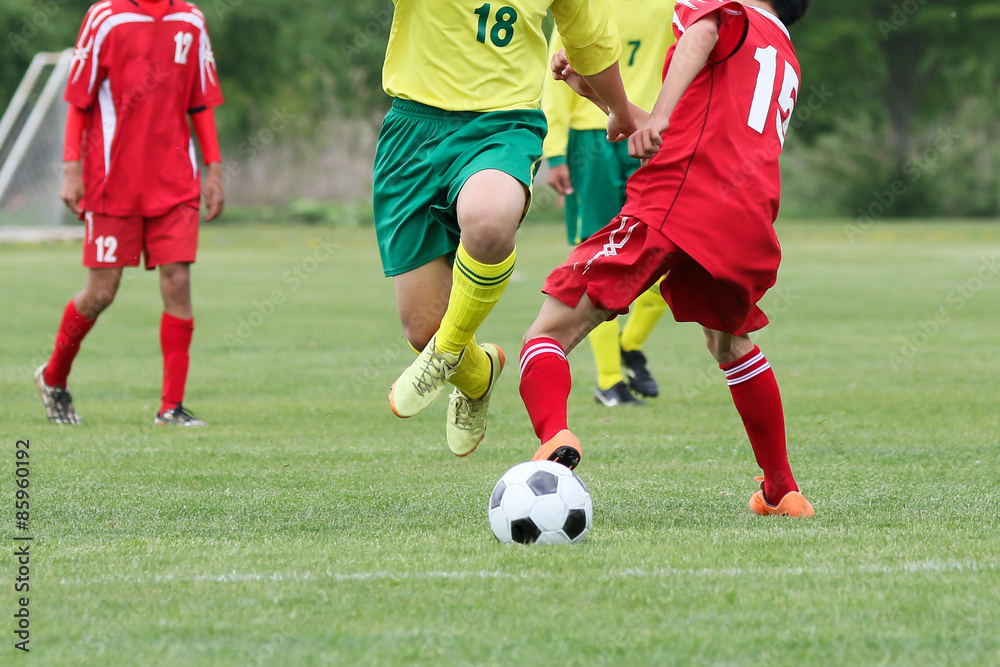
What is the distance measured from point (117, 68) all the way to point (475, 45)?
2.79 metres

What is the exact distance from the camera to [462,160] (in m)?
4.35

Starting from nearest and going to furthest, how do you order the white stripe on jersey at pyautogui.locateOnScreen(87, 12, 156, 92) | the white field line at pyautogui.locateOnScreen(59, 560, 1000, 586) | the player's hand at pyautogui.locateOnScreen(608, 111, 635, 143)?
the white field line at pyautogui.locateOnScreen(59, 560, 1000, 586) < the player's hand at pyautogui.locateOnScreen(608, 111, 635, 143) < the white stripe on jersey at pyautogui.locateOnScreen(87, 12, 156, 92)

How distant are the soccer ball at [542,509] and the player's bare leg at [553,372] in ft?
0.44

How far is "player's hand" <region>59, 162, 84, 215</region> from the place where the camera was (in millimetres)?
6480

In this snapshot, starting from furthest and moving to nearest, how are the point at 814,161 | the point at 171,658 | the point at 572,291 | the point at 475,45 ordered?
the point at 814,161
the point at 475,45
the point at 572,291
the point at 171,658

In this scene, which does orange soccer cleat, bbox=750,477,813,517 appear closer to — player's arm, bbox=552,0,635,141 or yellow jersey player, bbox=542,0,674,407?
player's arm, bbox=552,0,635,141

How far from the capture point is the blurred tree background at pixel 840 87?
4081 cm

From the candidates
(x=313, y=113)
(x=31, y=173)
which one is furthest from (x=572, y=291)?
(x=313, y=113)

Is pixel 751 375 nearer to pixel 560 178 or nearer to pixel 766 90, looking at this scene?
pixel 766 90

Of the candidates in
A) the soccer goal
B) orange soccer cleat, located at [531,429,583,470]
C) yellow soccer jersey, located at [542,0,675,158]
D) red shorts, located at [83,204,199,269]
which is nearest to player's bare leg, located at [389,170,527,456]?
orange soccer cleat, located at [531,429,583,470]

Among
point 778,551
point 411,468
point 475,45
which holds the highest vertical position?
point 475,45

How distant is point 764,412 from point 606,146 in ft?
11.1

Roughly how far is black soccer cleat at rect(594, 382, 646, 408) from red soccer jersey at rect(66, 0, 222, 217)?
2.53 m

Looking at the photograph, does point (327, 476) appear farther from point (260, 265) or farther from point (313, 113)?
point (313, 113)
